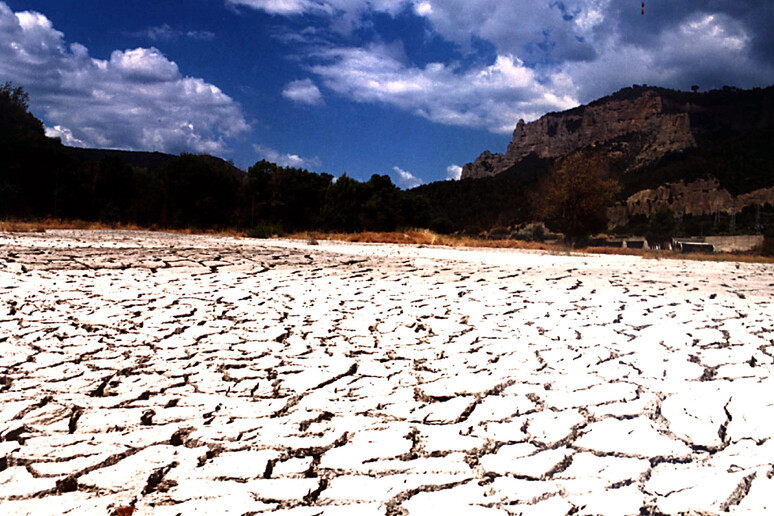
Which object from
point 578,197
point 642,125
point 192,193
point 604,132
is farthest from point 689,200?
point 604,132

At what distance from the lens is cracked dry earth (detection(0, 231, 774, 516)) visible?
1417mm

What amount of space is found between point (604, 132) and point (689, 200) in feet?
165

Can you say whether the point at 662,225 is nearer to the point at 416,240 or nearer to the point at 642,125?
the point at 416,240

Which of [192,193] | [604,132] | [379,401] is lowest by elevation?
[379,401]

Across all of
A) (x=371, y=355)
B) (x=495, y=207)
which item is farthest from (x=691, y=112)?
(x=371, y=355)

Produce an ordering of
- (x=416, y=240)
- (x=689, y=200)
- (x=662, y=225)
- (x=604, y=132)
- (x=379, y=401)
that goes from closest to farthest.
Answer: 1. (x=379, y=401)
2. (x=416, y=240)
3. (x=662, y=225)
4. (x=689, y=200)
5. (x=604, y=132)

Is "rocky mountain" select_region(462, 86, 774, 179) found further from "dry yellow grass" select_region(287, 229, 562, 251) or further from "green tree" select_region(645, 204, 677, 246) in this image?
"dry yellow grass" select_region(287, 229, 562, 251)

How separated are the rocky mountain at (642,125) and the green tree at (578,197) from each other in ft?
106

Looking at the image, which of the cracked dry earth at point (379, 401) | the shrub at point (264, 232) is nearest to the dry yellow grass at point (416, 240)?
the shrub at point (264, 232)

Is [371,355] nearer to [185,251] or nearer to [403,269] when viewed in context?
[403,269]

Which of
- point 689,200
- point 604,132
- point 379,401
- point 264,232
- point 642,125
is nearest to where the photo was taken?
point 379,401

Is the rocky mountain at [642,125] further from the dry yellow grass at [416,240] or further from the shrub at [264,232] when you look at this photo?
the shrub at [264,232]

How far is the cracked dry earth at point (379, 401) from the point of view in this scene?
142cm

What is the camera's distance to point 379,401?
2.11 meters
